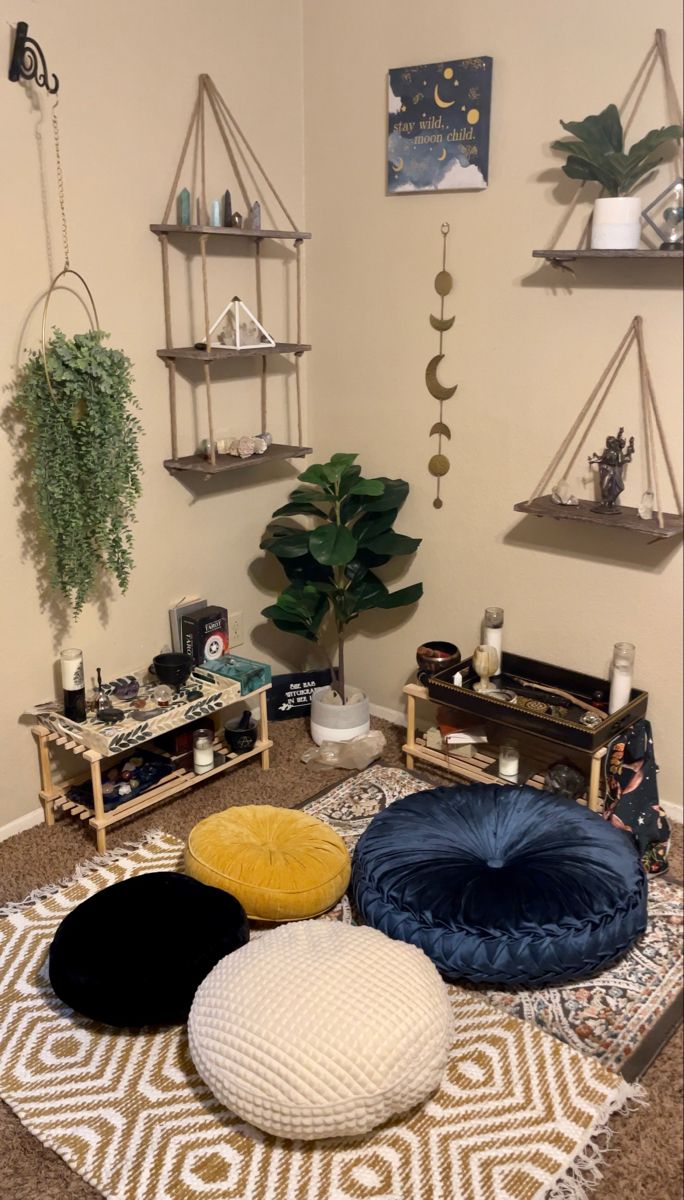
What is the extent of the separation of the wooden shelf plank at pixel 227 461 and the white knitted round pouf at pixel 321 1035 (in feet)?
4.30

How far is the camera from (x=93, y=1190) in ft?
5.06

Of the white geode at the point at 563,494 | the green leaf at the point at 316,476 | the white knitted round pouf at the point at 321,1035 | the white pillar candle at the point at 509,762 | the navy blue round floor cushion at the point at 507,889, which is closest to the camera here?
the white knitted round pouf at the point at 321,1035

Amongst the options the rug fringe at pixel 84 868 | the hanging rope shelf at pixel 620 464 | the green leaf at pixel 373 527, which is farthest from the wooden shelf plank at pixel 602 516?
the rug fringe at pixel 84 868

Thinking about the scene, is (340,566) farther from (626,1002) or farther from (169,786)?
(626,1002)

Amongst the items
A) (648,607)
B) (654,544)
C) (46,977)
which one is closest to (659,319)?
(654,544)

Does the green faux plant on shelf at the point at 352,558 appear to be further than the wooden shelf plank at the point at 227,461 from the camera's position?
Yes

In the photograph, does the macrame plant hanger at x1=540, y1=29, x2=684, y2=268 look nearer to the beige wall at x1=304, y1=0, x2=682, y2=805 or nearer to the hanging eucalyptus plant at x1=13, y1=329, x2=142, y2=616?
the beige wall at x1=304, y1=0, x2=682, y2=805

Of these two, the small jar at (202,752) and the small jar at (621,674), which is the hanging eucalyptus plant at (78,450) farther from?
the small jar at (621,674)

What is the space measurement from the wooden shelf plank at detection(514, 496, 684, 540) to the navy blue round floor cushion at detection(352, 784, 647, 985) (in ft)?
2.11

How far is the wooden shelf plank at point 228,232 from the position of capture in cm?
241

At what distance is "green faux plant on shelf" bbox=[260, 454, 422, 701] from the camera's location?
2721mm

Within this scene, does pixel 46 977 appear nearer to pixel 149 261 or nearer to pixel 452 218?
A: pixel 149 261

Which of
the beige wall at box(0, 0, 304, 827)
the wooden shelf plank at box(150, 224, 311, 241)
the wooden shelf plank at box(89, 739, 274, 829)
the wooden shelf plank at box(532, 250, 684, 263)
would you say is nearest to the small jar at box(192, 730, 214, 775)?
the wooden shelf plank at box(89, 739, 274, 829)

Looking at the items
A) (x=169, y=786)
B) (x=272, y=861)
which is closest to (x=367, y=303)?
(x=169, y=786)
